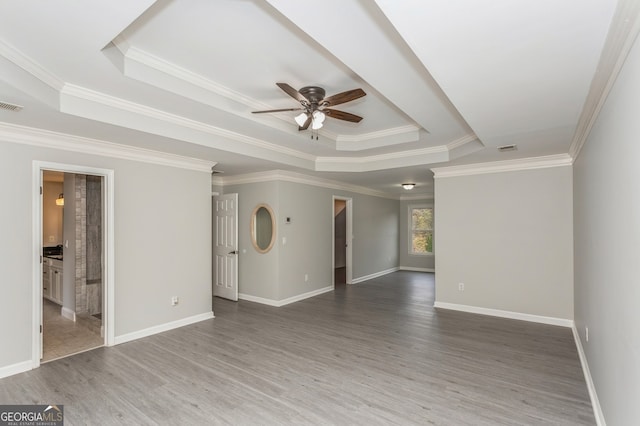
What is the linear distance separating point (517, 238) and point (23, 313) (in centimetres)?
617

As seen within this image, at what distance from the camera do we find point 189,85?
9.68ft

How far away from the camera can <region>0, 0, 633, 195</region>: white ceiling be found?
5.54 ft

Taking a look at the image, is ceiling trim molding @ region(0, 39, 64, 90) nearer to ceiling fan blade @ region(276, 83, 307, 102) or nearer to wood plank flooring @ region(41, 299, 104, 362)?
ceiling fan blade @ region(276, 83, 307, 102)

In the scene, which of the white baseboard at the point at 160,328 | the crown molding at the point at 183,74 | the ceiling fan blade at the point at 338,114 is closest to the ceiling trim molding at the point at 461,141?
the ceiling fan blade at the point at 338,114

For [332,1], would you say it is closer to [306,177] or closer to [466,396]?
[466,396]

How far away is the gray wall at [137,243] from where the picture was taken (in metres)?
3.25

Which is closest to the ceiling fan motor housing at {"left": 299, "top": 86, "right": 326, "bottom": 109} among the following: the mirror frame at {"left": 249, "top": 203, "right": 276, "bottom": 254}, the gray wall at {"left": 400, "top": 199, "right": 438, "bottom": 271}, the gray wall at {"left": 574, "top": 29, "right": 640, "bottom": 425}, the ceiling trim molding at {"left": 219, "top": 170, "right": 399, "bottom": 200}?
the gray wall at {"left": 574, "top": 29, "right": 640, "bottom": 425}

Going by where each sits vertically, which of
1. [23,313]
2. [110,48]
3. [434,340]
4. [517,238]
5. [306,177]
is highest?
[110,48]

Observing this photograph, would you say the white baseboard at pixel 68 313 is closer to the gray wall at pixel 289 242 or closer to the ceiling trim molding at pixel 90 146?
the gray wall at pixel 289 242

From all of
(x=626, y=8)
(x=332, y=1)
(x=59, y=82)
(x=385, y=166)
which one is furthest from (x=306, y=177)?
(x=626, y=8)

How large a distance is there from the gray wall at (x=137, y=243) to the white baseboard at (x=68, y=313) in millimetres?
A: 1527

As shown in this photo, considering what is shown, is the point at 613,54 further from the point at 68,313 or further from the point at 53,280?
the point at 53,280

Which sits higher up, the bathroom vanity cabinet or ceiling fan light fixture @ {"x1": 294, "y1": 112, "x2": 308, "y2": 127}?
ceiling fan light fixture @ {"x1": 294, "y1": 112, "x2": 308, "y2": 127}

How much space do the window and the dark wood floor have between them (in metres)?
5.16
